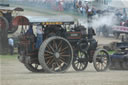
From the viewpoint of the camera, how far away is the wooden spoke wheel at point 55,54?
13886mm

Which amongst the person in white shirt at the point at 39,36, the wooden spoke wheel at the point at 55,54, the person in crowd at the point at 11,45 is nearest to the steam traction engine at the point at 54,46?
the wooden spoke wheel at the point at 55,54

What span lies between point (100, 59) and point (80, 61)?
0.70m

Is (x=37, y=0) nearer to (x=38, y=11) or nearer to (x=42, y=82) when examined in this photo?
(x=38, y=11)

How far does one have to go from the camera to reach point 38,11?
3159 cm

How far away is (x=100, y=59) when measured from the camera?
15.5m

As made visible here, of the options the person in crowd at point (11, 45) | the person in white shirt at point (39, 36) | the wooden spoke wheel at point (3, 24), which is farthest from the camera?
the wooden spoke wheel at point (3, 24)

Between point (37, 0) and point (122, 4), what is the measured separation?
309 inches

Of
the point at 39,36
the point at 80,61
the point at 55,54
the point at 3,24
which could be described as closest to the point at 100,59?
the point at 80,61

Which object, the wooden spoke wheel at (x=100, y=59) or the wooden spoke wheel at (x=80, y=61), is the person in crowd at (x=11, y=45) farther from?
the wooden spoke wheel at (x=100, y=59)

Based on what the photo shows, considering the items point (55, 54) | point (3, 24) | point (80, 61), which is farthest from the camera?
A: point (3, 24)

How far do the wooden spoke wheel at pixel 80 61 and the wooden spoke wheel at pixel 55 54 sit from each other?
810mm

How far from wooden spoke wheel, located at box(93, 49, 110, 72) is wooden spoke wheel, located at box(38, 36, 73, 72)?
3.93 ft

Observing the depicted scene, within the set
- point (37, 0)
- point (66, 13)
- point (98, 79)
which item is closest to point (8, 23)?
point (66, 13)

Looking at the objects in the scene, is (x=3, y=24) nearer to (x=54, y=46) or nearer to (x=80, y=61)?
(x=80, y=61)
